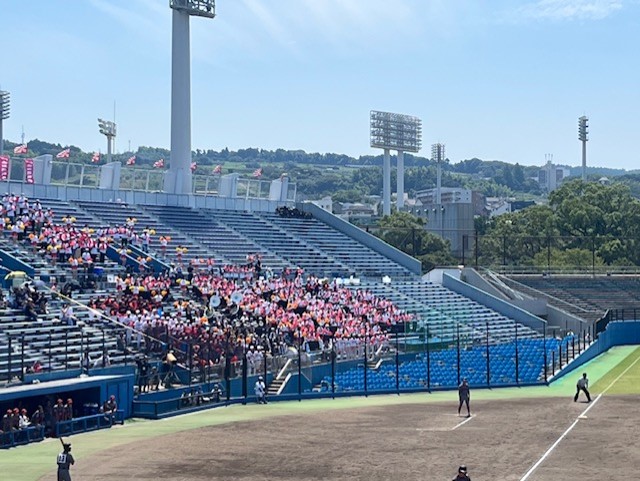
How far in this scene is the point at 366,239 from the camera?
7944 cm

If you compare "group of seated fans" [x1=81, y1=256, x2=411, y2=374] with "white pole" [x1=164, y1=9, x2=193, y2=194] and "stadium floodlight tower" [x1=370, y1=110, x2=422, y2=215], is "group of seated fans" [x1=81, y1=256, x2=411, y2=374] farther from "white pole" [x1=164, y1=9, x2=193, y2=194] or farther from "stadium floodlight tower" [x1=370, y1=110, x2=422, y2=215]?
"stadium floodlight tower" [x1=370, y1=110, x2=422, y2=215]

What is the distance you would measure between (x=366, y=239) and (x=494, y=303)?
40.4 feet

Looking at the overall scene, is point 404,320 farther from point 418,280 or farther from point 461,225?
point 461,225

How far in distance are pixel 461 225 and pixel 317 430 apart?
11743 centimetres

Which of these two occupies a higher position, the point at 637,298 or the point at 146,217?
the point at 146,217

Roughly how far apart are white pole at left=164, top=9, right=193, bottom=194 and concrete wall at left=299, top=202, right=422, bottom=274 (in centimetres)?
1084

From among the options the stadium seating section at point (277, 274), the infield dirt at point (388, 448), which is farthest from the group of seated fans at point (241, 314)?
the infield dirt at point (388, 448)

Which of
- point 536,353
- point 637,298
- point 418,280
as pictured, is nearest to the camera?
point 536,353

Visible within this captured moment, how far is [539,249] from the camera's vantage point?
123688 millimetres

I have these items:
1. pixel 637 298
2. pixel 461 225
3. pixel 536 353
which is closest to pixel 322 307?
pixel 536 353

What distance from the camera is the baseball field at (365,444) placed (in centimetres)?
2914

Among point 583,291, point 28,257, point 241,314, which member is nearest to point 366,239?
point 583,291

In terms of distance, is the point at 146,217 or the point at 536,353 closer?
the point at 536,353

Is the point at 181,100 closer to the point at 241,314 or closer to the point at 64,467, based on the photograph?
the point at 241,314
